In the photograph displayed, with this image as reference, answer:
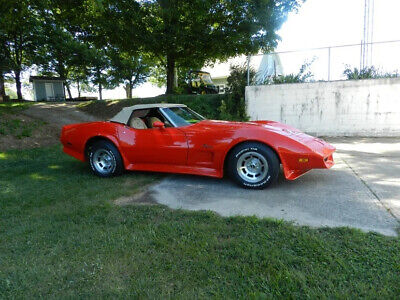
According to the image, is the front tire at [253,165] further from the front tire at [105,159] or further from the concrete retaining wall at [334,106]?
the concrete retaining wall at [334,106]

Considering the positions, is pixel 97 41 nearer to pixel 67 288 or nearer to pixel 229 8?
pixel 229 8

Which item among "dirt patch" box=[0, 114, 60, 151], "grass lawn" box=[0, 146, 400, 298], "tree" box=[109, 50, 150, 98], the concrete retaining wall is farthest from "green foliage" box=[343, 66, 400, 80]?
"tree" box=[109, 50, 150, 98]

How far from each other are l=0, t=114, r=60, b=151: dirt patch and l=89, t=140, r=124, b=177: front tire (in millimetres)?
3848

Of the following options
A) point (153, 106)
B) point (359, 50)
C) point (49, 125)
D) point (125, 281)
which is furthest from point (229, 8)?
point (125, 281)

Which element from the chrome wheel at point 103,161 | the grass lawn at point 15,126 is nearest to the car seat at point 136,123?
the chrome wheel at point 103,161

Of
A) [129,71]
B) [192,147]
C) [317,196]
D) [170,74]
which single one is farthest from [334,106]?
[129,71]

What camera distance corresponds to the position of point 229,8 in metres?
12.6

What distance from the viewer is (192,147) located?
13.4 feet

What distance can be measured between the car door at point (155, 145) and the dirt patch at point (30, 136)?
4578 mm

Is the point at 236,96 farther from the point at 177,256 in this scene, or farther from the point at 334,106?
the point at 177,256

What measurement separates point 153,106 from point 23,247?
112 inches

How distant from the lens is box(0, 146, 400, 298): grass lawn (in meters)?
1.85

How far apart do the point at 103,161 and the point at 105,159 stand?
0.06 m

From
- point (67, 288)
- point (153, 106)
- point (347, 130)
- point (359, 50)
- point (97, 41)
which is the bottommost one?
point (67, 288)
